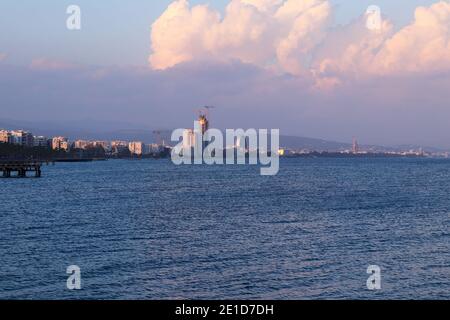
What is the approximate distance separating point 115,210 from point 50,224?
12.1m

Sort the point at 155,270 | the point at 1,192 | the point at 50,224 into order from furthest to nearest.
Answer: the point at 1,192, the point at 50,224, the point at 155,270

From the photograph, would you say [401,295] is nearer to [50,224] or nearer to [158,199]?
[50,224]

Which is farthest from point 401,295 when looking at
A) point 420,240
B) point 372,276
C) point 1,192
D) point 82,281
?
point 1,192

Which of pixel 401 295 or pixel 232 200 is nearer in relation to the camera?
pixel 401 295

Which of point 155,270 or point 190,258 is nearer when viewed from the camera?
point 155,270

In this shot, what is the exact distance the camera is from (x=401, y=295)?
27.3 meters

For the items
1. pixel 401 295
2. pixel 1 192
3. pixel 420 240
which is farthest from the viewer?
pixel 1 192

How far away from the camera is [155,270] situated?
105 feet
